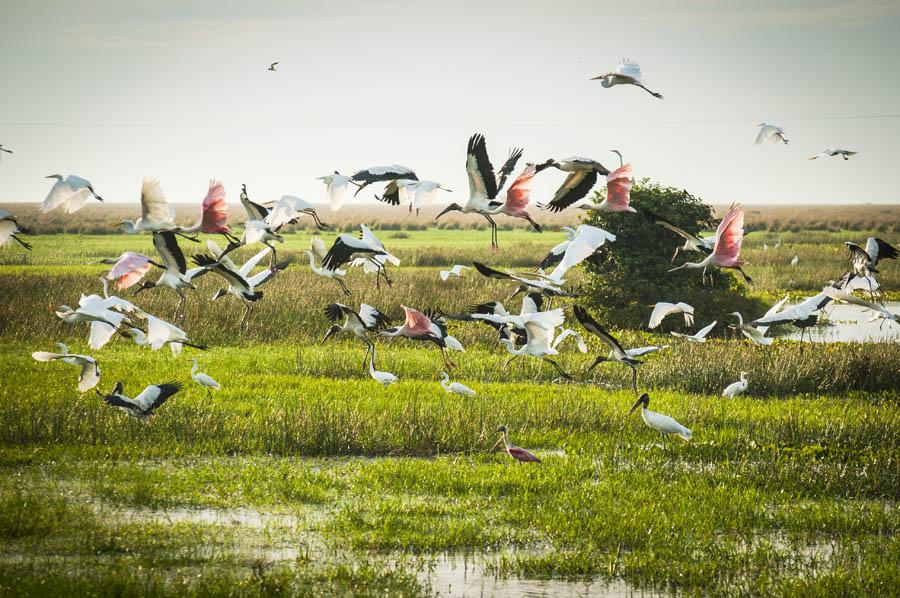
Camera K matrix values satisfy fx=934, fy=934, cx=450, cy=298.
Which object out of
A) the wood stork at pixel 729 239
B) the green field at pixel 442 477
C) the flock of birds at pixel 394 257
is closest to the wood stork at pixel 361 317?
the flock of birds at pixel 394 257

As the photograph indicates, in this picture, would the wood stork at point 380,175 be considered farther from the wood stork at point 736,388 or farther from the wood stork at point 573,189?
the wood stork at point 736,388

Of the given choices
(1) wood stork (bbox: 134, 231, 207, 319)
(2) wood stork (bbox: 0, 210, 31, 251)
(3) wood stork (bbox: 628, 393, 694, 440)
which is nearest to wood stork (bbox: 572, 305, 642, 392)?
(3) wood stork (bbox: 628, 393, 694, 440)

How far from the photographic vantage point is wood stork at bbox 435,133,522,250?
10.5 m

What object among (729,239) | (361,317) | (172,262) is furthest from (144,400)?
(729,239)

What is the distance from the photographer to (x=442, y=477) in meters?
11.4

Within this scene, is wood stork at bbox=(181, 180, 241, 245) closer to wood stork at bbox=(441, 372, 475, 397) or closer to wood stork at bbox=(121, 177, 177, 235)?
wood stork at bbox=(121, 177, 177, 235)

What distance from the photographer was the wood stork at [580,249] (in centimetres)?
1077

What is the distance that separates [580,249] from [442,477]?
128 inches

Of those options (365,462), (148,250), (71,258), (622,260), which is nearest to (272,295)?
(622,260)

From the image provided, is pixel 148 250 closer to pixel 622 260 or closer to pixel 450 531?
pixel 622 260

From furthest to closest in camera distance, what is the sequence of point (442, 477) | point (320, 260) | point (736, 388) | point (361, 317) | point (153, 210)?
1. point (736, 388)
2. point (320, 260)
3. point (361, 317)
4. point (442, 477)
5. point (153, 210)

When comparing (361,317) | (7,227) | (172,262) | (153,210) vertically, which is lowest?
(361,317)

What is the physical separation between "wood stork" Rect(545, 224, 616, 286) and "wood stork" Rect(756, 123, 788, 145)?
5374 mm

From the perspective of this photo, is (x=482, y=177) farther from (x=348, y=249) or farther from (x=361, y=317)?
(x=361, y=317)
